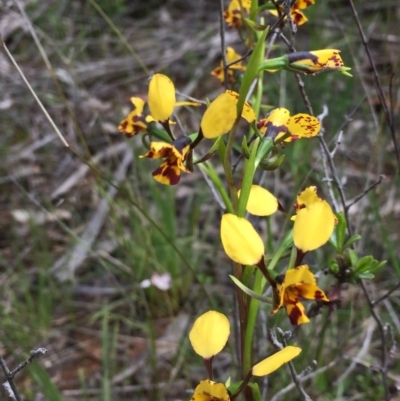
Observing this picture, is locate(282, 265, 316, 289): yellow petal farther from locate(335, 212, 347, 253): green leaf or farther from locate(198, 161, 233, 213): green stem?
locate(335, 212, 347, 253): green leaf

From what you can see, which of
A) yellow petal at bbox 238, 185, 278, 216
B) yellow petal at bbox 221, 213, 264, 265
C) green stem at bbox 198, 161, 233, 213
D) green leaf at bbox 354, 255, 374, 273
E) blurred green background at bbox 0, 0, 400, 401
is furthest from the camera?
blurred green background at bbox 0, 0, 400, 401

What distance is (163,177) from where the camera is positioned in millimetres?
708

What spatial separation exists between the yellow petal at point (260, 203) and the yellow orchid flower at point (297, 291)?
100 millimetres

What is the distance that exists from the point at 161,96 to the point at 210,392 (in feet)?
1.15

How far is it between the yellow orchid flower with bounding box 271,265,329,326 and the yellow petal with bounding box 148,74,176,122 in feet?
0.83

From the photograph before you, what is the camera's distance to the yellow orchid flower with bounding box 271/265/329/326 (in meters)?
0.64

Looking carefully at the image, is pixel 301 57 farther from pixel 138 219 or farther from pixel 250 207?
pixel 138 219

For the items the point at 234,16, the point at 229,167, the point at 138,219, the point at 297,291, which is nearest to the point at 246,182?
the point at 229,167

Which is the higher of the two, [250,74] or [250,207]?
[250,74]

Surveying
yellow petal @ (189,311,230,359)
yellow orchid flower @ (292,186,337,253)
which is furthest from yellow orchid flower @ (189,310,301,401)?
yellow orchid flower @ (292,186,337,253)

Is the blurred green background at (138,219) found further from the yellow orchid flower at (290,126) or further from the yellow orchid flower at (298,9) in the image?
the yellow orchid flower at (290,126)

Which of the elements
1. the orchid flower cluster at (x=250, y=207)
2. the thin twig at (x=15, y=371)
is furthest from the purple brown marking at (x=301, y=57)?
the thin twig at (x=15, y=371)

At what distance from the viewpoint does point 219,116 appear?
0.66m

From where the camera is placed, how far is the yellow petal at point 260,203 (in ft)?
2.39
